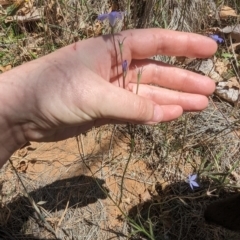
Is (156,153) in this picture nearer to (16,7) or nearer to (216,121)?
(216,121)

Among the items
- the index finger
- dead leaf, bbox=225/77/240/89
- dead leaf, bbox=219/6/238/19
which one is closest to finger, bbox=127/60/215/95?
the index finger

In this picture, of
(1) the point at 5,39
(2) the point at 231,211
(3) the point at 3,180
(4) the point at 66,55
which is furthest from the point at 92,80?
(1) the point at 5,39

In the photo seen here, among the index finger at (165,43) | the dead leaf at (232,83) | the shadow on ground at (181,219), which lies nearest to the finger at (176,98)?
the index finger at (165,43)

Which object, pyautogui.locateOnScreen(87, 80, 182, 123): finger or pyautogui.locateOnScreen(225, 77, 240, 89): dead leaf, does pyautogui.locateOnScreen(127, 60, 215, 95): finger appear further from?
pyautogui.locateOnScreen(225, 77, 240, 89): dead leaf

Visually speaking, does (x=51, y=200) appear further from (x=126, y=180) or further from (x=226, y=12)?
(x=226, y=12)

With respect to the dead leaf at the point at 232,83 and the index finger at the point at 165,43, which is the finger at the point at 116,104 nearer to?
the index finger at the point at 165,43

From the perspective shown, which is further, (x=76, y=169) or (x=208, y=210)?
(x=76, y=169)

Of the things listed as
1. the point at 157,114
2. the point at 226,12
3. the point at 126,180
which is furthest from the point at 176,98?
the point at 226,12
